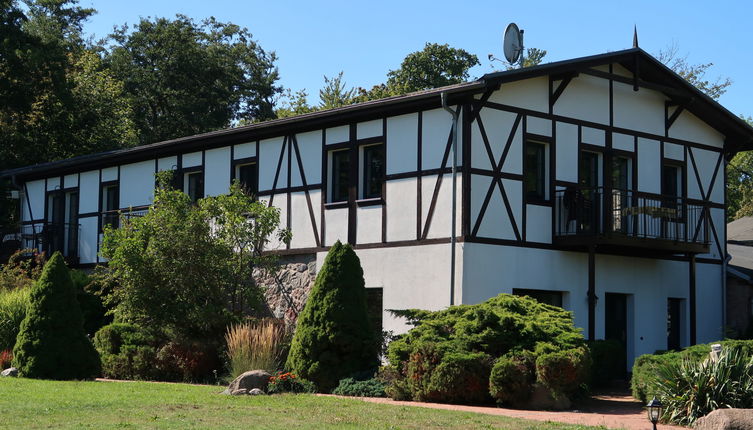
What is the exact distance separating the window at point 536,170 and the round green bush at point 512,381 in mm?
6569

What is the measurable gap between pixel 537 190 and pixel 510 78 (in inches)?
111

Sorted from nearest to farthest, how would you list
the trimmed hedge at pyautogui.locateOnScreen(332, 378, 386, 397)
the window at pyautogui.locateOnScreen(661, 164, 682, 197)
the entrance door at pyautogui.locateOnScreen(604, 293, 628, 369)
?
the trimmed hedge at pyautogui.locateOnScreen(332, 378, 386, 397) → the entrance door at pyautogui.locateOnScreen(604, 293, 628, 369) → the window at pyautogui.locateOnScreen(661, 164, 682, 197)

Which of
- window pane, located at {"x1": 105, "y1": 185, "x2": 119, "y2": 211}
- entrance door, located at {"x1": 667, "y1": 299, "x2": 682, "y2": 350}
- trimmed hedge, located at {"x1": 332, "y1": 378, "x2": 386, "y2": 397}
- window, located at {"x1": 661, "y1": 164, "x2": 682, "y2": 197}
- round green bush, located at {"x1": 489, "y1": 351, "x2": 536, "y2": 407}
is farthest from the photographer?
window pane, located at {"x1": 105, "y1": 185, "x2": 119, "y2": 211}

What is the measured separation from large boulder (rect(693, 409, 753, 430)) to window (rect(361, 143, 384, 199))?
35.3ft

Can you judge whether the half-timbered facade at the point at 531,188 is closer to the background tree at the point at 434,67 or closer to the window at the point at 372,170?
the window at the point at 372,170

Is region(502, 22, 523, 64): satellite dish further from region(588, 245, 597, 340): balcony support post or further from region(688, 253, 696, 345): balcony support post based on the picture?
region(688, 253, 696, 345): balcony support post

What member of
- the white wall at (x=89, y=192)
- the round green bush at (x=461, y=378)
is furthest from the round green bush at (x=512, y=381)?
the white wall at (x=89, y=192)

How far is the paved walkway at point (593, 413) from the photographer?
14086 millimetres

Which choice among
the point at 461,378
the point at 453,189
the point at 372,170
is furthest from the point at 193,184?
the point at 461,378

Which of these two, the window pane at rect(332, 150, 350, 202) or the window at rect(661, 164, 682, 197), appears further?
the window at rect(661, 164, 682, 197)

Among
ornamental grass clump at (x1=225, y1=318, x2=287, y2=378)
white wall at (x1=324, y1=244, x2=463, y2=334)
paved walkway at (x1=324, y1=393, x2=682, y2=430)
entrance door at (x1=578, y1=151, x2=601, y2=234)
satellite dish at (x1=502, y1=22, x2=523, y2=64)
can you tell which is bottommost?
paved walkway at (x1=324, y1=393, x2=682, y2=430)

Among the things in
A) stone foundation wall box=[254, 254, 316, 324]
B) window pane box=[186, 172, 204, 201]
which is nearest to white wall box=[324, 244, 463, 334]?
stone foundation wall box=[254, 254, 316, 324]

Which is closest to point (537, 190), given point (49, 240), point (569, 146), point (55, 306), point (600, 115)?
point (569, 146)

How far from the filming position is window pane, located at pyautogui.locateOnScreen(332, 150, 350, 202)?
75.9ft
